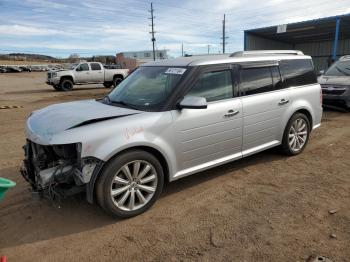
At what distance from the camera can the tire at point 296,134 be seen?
5493 millimetres

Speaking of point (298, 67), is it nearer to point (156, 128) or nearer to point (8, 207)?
point (156, 128)

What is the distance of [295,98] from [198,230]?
10.1 feet

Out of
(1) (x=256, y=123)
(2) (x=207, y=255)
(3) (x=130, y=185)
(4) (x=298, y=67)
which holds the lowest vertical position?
(2) (x=207, y=255)

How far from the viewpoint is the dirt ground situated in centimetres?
313

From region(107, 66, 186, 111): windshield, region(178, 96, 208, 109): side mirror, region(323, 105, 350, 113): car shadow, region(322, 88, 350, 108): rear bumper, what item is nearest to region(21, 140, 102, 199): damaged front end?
region(107, 66, 186, 111): windshield

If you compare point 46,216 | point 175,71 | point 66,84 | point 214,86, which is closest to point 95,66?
point 66,84

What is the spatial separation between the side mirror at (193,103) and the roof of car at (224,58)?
2.13 ft

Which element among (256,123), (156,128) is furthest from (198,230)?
(256,123)

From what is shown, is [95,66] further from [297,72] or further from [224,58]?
[224,58]

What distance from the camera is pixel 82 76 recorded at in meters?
22.6

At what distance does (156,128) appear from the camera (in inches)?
151

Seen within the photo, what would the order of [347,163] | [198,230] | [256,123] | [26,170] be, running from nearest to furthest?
[198,230], [26,170], [256,123], [347,163]

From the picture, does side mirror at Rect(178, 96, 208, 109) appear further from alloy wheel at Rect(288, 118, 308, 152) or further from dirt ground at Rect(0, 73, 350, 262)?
alloy wheel at Rect(288, 118, 308, 152)

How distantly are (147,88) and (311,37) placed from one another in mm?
28684
